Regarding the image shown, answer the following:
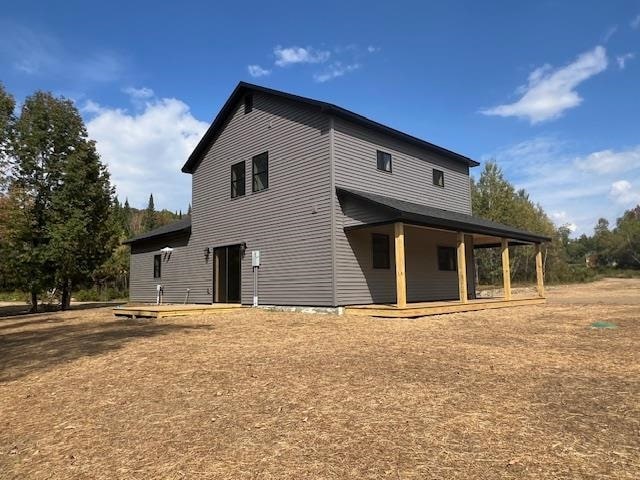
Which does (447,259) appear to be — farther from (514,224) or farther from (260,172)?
(514,224)

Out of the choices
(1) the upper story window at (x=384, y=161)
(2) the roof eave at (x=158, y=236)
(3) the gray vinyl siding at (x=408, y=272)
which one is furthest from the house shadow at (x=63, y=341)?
(1) the upper story window at (x=384, y=161)

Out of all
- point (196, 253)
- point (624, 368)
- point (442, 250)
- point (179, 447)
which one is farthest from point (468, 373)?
point (196, 253)

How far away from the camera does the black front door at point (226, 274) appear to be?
57.1ft

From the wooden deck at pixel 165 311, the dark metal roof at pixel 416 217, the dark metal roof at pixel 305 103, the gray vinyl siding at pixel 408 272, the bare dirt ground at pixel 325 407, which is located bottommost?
the bare dirt ground at pixel 325 407

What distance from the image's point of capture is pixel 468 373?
6051mm

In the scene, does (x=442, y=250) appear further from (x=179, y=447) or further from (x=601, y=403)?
(x=179, y=447)

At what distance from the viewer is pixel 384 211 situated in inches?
499

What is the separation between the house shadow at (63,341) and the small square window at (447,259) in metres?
10.6

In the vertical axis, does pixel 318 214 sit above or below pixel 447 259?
above

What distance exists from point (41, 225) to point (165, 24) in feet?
34.2

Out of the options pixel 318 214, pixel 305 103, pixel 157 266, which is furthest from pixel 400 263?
pixel 157 266

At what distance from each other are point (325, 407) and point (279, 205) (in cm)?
1119

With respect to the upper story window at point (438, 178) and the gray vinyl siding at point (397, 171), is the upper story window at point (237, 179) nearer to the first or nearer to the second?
the gray vinyl siding at point (397, 171)

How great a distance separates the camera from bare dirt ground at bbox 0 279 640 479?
344cm
